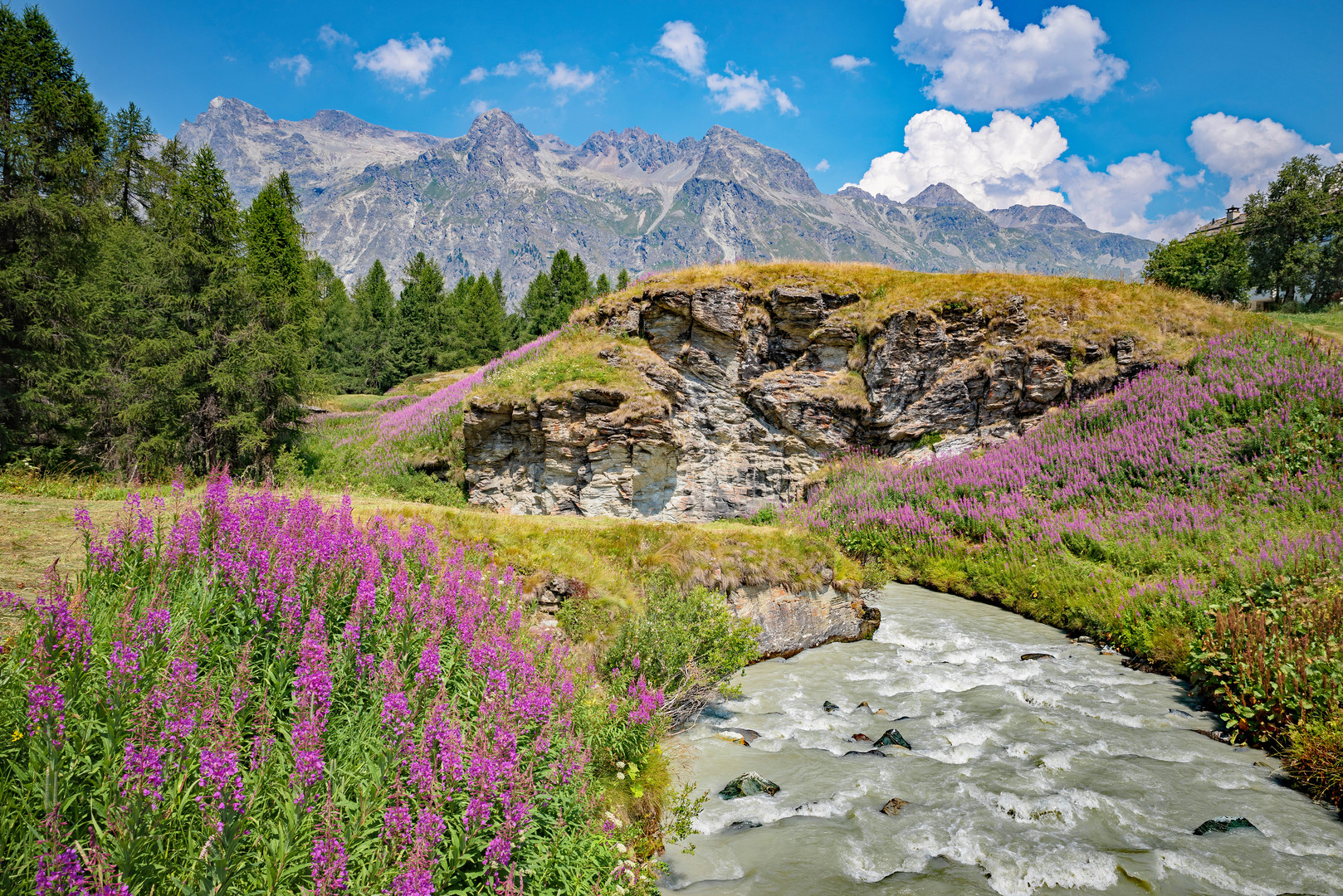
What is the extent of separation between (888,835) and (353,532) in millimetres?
5648

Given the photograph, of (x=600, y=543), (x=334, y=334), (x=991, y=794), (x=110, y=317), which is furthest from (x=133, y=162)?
(x=991, y=794)

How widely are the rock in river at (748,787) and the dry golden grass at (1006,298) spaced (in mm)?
17235

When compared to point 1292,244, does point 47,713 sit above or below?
below

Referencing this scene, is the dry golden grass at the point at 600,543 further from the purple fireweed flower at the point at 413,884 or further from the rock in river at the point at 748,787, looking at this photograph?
the purple fireweed flower at the point at 413,884

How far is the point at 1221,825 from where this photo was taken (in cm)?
515

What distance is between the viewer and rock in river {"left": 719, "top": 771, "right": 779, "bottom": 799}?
568 centimetres

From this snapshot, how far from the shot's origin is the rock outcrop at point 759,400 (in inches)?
707

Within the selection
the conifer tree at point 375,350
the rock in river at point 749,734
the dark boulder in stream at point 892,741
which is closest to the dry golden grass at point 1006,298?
the rock in river at point 749,734

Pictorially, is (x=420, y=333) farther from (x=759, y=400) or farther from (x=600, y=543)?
(x=600, y=543)

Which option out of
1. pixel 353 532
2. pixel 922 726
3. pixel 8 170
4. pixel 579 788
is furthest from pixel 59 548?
pixel 8 170

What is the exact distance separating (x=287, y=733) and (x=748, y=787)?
4.29m

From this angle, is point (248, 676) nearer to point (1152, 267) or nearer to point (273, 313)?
point (273, 313)

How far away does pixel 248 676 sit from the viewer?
10.4ft

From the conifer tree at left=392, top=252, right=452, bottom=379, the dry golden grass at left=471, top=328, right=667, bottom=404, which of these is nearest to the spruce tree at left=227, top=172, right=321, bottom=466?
the dry golden grass at left=471, top=328, right=667, bottom=404
